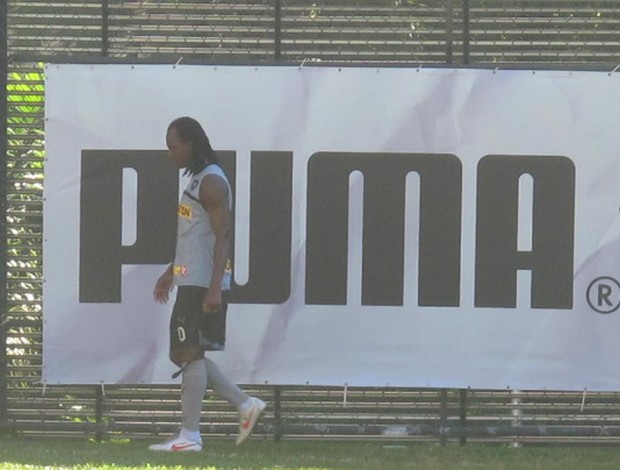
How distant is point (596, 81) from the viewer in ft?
29.8

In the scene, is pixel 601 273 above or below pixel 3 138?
below

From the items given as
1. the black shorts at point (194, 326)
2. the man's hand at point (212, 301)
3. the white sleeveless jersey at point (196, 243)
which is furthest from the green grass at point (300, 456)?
the white sleeveless jersey at point (196, 243)

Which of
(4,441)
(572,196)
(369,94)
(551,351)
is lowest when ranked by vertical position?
(4,441)

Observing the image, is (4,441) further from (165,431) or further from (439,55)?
(439,55)

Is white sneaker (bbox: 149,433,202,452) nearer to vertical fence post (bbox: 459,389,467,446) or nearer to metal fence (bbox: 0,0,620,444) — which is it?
metal fence (bbox: 0,0,620,444)

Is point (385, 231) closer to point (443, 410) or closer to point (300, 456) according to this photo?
point (443, 410)

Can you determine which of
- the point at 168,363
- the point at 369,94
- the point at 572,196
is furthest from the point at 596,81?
the point at 168,363

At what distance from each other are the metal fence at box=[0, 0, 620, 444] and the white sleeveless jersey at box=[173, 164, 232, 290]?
108 cm

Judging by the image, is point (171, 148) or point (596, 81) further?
point (596, 81)

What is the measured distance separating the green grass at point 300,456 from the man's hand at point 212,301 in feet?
2.73

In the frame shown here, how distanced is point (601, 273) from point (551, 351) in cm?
55

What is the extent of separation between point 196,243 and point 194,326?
455mm


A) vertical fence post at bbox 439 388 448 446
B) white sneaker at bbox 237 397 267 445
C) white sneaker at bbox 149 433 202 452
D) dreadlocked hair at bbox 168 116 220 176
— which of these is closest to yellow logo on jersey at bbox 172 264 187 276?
dreadlocked hair at bbox 168 116 220 176

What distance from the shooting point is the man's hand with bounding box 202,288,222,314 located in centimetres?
819
